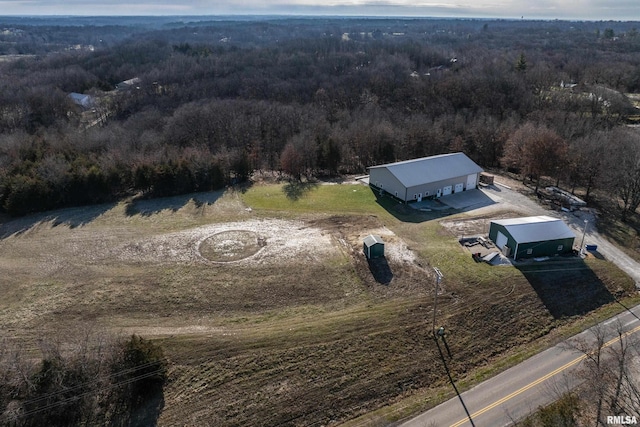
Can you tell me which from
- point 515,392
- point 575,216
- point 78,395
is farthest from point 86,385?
point 575,216

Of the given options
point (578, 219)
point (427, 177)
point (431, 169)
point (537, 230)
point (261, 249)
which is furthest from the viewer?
point (431, 169)

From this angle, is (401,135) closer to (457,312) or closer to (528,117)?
(528,117)

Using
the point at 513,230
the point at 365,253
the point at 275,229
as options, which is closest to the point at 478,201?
the point at 513,230

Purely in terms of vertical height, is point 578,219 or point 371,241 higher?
point 371,241

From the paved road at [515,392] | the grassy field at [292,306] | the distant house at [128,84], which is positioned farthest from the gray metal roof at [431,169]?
the distant house at [128,84]

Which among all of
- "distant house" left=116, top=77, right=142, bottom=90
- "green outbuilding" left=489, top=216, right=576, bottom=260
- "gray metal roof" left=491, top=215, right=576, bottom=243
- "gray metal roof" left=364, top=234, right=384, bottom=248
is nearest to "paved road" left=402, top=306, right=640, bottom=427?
"green outbuilding" left=489, top=216, right=576, bottom=260

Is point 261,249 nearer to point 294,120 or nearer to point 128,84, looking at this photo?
point 294,120
